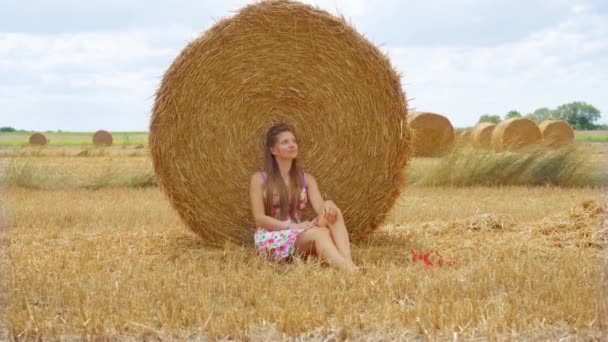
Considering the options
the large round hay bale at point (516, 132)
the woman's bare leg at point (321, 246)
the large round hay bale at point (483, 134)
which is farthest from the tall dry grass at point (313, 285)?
the large round hay bale at point (483, 134)

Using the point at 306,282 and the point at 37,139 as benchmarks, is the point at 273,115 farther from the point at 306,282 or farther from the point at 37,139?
the point at 37,139

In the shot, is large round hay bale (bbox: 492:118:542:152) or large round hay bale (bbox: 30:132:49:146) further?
large round hay bale (bbox: 30:132:49:146)

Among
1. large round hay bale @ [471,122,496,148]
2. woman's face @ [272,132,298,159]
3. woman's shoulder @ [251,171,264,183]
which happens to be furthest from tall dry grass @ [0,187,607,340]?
large round hay bale @ [471,122,496,148]

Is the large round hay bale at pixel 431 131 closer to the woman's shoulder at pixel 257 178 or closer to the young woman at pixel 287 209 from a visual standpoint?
the young woman at pixel 287 209

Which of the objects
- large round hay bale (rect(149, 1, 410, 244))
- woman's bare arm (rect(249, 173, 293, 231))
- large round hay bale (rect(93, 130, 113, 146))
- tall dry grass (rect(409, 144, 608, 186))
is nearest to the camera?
woman's bare arm (rect(249, 173, 293, 231))

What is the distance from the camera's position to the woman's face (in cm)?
562

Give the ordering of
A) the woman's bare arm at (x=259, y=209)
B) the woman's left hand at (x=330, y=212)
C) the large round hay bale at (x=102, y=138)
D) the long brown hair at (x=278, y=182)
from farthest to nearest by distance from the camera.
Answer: the large round hay bale at (x=102, y=138), the long brown hair at (x=278, y=182), the woman's bare arm at (x=259, y=209), the woman's left hand at (x=330, y=212)

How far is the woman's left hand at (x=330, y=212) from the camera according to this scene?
16.6 ft

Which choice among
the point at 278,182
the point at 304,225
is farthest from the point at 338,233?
the point at 278,182

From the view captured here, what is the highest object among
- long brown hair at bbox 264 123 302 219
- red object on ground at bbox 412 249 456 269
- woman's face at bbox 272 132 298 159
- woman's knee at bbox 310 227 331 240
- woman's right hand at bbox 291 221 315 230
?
woman's face at bbox 272 132 298 159

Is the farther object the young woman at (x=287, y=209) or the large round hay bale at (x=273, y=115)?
the large round hay bale at (x=273, y=115)

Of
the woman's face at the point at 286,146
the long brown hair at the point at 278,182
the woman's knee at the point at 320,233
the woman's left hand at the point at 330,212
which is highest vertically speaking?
the woman's face at the point at 286,146

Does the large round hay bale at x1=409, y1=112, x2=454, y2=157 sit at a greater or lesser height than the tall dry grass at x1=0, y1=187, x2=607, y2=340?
greater

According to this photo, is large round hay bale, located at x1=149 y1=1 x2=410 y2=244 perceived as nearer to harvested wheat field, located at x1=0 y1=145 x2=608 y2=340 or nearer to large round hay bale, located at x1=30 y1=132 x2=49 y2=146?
harvested wheat field, located at x1=0 y1=145 x2=608 y2=340
